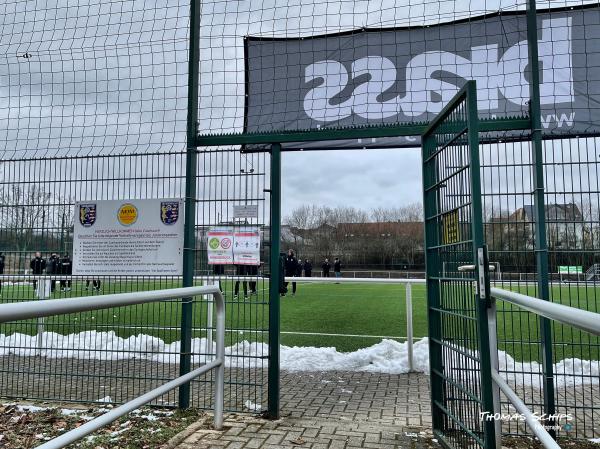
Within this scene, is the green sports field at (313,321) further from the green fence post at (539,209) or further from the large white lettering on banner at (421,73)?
the large white lettering on banner at (421,73)

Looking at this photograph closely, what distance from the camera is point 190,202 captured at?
487 cm

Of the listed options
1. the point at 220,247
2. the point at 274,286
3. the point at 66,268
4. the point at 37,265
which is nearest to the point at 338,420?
the point at 274,286

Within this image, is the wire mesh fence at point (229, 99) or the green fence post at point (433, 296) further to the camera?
the wire mesh fence at point (229, 99)

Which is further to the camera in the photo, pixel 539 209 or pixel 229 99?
pixel 229 99

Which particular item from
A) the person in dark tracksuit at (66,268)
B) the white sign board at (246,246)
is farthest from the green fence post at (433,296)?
the person in dark tracksuit at (66,268)

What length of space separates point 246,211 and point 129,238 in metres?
1.28

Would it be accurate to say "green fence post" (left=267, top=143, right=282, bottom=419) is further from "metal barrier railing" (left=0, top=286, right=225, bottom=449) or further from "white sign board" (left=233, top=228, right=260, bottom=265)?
"metal barrier railing" (left=0, top=286, right=225, bottom=449)

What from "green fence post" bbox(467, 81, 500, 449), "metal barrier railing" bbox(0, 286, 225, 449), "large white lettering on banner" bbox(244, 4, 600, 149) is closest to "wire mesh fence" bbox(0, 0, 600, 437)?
"large white lettering on banner" bbox(244, 4, 600, 149)

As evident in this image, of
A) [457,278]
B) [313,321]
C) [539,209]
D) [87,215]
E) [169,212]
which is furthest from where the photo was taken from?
[313,321]

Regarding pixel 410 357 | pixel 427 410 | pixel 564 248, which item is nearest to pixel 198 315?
pixel 427 410

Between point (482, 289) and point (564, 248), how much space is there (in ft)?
6.37

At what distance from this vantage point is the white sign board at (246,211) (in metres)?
4.77

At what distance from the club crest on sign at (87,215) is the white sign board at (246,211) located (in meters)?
1.56

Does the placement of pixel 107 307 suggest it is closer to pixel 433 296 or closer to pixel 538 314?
pixel 538 314
